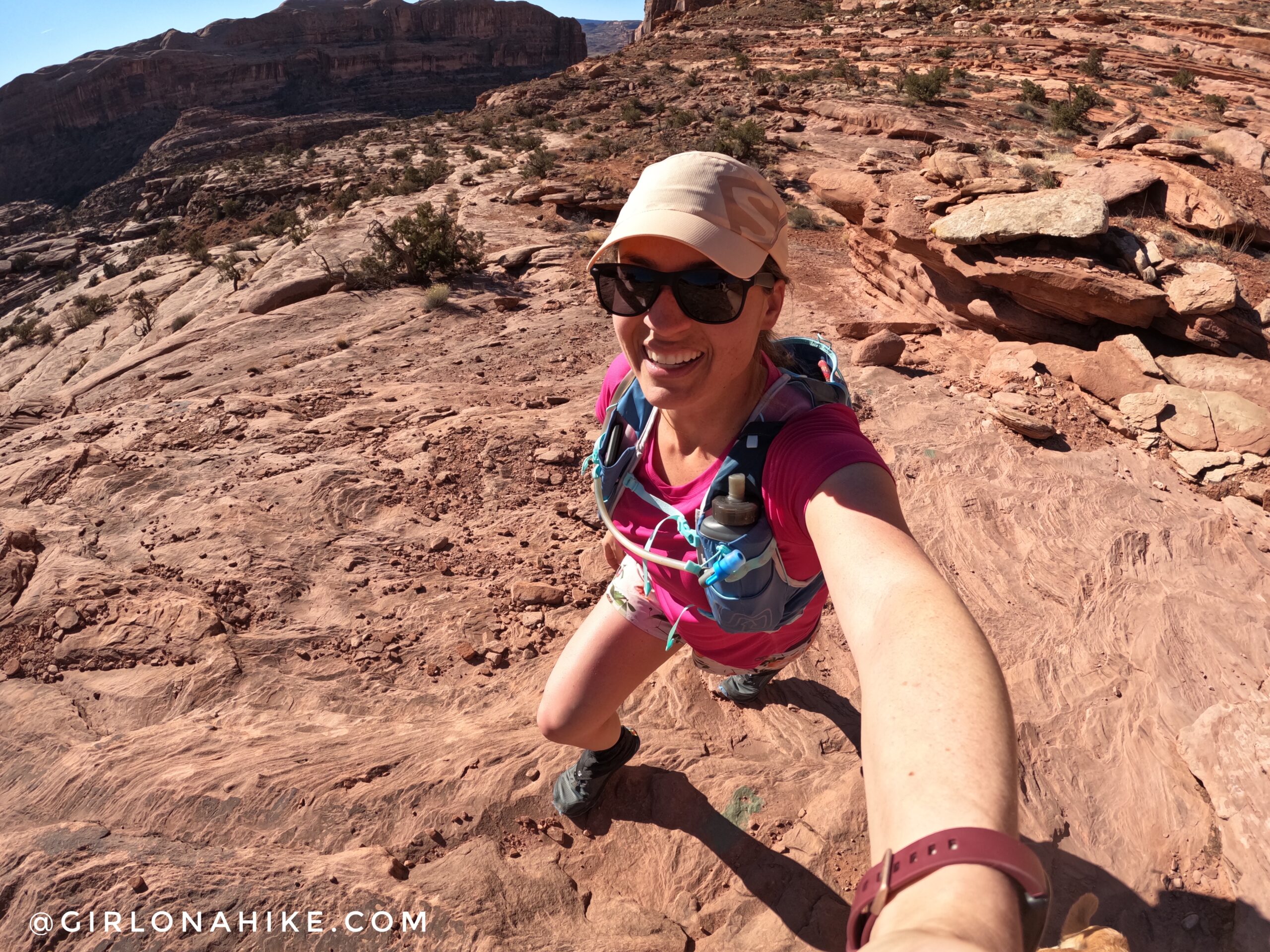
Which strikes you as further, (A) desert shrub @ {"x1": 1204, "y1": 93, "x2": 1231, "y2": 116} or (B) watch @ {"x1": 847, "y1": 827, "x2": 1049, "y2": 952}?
(A) desert shrub @ {"x1": 1204, "y1": 93, "x2": 1231, "y2": 116}

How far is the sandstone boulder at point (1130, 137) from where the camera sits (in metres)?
9.56

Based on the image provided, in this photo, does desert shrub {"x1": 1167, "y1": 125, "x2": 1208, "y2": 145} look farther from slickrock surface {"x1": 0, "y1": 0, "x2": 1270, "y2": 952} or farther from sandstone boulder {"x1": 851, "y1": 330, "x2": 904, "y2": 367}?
sandstone boulder {"x1": 851, "y1": 330, "x2": 904, "y2": 367}

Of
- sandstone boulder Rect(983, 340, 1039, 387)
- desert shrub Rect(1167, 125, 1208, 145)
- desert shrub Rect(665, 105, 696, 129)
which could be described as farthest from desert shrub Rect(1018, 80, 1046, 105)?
sandstone boulder Rect(983, 340, 1039, 387)

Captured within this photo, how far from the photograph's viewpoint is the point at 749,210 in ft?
5.06

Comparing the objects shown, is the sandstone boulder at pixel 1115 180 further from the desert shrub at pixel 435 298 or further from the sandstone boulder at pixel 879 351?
the desert shrub at pixel 435 298

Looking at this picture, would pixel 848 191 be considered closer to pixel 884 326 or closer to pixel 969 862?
pixel 884 326

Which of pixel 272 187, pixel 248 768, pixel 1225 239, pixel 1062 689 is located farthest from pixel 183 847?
pixel 272 187

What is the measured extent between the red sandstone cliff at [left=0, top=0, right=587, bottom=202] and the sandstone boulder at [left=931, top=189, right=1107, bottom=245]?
62.2m

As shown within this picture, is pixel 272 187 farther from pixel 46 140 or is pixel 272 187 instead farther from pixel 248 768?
pixel 46 140

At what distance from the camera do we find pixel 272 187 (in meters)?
29.7

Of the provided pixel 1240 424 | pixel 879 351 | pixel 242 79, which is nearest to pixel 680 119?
pixel 879 351

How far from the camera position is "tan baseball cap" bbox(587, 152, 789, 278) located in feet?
4.78

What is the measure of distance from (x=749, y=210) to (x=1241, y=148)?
1174cm

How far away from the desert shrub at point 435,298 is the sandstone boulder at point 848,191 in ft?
16.6
